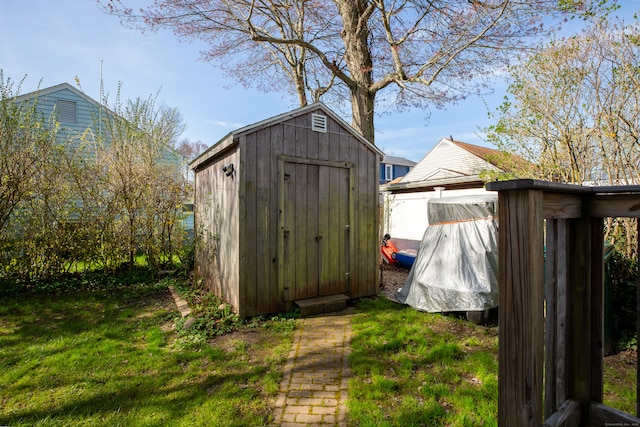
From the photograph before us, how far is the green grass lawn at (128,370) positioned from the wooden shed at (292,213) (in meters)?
0.83

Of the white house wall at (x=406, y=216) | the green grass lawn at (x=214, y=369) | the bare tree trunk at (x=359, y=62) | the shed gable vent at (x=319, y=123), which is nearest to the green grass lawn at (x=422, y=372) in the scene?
the green grass lawn at (x=214, y=369)

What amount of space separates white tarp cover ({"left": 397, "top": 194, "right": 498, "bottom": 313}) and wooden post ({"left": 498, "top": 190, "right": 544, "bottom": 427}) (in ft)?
10.9

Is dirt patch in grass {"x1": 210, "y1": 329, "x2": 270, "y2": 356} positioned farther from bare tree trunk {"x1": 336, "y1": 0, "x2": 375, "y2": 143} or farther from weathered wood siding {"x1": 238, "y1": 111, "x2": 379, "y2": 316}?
bare tree trunk {"x1": 336, "y1": 0, "x2": 375, "y2": 143}

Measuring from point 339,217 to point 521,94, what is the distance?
150 inches

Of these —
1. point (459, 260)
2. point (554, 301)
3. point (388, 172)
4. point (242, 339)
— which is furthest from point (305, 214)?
point (388, 172)

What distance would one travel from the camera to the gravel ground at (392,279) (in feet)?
19.7

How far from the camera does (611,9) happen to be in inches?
168

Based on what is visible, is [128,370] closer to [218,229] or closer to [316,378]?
[316,378]

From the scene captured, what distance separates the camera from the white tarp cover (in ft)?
14.1

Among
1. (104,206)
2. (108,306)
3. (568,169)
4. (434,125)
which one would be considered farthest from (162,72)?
(568,169)

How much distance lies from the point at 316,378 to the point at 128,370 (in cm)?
190

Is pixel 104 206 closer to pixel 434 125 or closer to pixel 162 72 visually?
pixel 162 72

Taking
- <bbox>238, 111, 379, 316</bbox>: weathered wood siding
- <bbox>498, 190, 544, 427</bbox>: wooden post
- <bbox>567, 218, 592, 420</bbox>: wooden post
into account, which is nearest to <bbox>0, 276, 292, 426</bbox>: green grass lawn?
<bbox>238, 111, 379, 316</bbox>: weathered wood siding

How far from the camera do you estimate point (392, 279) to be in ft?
23.2
